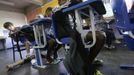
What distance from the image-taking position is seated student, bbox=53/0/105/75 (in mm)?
1132

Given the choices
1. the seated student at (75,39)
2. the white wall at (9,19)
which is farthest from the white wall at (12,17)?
the seated student at (75,39)

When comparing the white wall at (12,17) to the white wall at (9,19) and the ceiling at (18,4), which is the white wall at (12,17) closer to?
the white wall at (9,19)

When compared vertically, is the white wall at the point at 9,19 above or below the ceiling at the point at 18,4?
below

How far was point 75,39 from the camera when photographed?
3.72 ft

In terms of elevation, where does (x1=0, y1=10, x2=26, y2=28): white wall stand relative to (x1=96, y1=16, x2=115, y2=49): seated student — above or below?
above

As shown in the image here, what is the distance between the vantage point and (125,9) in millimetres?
1077

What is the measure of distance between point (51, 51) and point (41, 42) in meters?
0.22

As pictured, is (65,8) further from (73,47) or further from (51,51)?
(51,51)

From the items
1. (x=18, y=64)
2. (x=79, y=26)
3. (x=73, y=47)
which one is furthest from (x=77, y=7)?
(x=18, y=64)

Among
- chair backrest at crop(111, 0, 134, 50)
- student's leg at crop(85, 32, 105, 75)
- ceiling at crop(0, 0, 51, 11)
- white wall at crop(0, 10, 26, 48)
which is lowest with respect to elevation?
student's leg at crop(85, 32, 105, 75)

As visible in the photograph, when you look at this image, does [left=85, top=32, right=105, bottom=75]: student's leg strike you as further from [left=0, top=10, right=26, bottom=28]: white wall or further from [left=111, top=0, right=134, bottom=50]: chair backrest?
[left=0, top=10, right=26, bottom=28]: white wall

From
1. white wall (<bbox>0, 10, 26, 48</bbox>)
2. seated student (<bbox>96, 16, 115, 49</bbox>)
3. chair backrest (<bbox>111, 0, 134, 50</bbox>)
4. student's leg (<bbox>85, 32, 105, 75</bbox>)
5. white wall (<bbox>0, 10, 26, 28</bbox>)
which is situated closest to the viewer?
chair backrest (<bbox>111, 0, 134, 50</bbox>)

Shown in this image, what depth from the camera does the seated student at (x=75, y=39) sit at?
1132 millimetres

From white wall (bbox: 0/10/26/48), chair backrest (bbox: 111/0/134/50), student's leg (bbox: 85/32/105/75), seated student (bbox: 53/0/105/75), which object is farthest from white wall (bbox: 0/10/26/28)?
chair backrest (bbox: 111/0/134/50)
